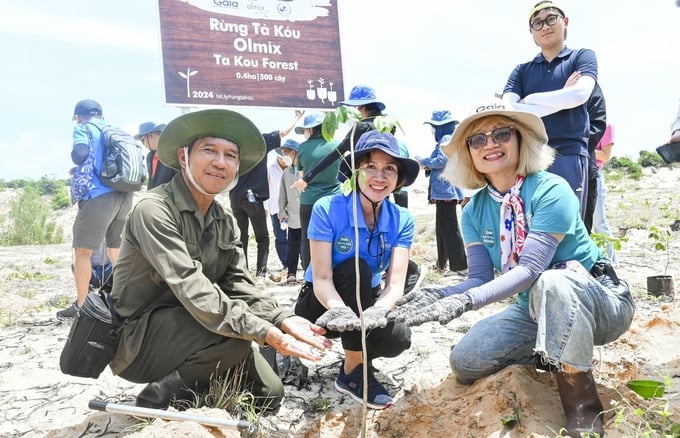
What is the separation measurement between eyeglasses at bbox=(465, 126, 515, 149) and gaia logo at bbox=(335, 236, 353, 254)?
831mm

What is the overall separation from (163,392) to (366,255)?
1.18 meters

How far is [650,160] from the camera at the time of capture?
2222 cm

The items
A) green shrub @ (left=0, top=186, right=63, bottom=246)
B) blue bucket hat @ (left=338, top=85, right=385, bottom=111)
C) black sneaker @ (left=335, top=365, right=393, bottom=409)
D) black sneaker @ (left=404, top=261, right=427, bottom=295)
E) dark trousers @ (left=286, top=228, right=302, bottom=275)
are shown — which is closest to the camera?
black sneaker @ (left=335, top=365, right=393, bottom=409)

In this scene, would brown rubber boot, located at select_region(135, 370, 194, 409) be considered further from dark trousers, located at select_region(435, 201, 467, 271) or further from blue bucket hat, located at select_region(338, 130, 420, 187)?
dark trousers, located at select_region(435, 201, 467, 271)

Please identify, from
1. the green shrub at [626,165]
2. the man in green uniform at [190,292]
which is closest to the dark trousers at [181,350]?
the man in green uniform at [190,292]

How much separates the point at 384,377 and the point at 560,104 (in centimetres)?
185

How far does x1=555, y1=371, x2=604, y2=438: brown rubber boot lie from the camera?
1908mm

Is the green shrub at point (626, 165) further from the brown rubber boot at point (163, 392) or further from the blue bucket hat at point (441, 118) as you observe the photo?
the brown rubber boot at point (163, 392)

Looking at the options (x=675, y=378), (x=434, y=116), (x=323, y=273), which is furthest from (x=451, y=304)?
(x=434, y=116)

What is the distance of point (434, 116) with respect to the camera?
554 centimetres

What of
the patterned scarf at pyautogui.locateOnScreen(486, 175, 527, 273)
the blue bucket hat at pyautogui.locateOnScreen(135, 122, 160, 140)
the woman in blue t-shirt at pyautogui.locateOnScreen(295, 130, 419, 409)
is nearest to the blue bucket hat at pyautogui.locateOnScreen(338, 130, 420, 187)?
the woman in blue t-shirt at pyautogui.locateOnScreen(295, 130, 419, 409)

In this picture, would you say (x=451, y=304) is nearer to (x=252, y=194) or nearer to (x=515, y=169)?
(x=515, y=169)

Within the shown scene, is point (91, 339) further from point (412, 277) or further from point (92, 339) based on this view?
point (412, 277)

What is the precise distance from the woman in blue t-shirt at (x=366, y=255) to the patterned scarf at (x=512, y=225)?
0.62m
